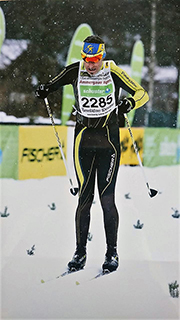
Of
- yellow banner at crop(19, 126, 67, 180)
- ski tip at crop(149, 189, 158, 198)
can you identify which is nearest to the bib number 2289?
yellow banner at crop(19, 126, 67, 180)

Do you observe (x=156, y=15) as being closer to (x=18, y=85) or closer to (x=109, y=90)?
(x=109, y=90)

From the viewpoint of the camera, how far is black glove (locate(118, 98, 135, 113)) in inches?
88.6

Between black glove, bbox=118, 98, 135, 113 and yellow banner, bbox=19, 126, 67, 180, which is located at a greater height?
black glove, bbox=118, 98, 135, 113

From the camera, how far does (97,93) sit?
2.28 meters

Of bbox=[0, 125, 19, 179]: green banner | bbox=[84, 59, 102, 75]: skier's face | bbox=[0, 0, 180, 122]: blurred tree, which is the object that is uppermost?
bbox=[0, 0, 180, 122]: blurred tree

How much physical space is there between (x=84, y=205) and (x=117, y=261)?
376 millimetres

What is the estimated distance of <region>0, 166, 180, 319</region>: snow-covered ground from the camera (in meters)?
2.42

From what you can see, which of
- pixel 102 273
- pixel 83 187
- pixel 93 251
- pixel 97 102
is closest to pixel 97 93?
pixel 97 102

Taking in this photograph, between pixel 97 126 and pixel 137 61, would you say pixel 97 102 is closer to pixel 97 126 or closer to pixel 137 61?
pixel 97 126

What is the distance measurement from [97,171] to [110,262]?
1.75ft

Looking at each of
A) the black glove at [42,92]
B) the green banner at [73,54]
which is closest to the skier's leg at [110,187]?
the green banner at [73,54]

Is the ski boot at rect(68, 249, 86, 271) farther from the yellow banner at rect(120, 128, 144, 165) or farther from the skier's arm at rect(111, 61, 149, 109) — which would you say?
the skier's arm at rect(111, 61, 149, 109)

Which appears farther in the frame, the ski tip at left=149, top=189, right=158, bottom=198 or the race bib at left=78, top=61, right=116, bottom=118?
the ski tip at left=149, top=189, right=158, bottom=198

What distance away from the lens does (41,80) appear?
240 cm
